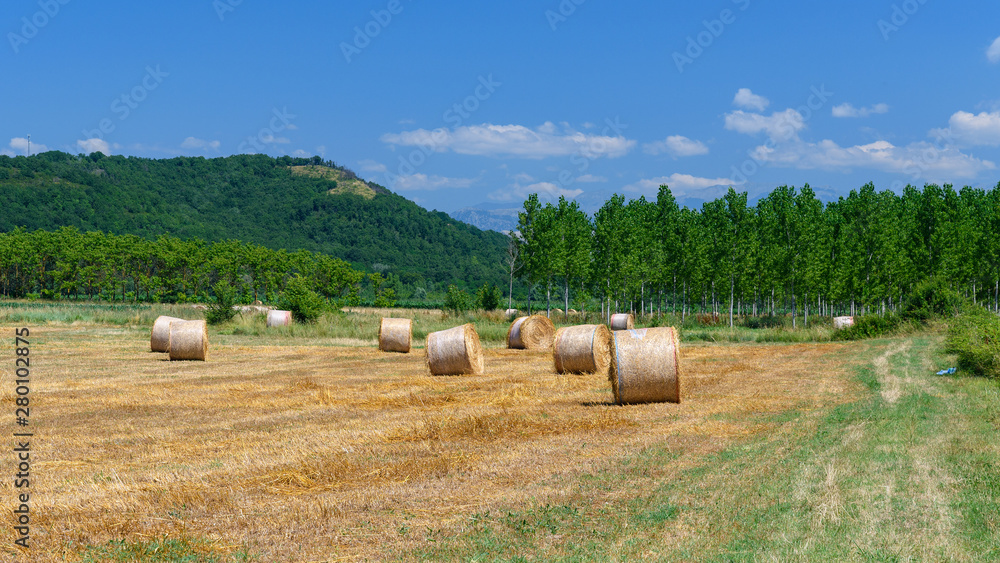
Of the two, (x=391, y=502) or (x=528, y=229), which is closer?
(x=391, y=502)

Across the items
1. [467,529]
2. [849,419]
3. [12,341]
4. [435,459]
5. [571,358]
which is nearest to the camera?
[467,529]

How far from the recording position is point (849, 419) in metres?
12.5

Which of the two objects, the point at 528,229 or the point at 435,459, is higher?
the point at 528,229

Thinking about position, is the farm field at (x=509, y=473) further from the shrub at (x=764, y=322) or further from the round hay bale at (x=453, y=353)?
the shrub at (x=764, y=322)

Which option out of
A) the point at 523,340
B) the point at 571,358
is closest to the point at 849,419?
the point at 571,358

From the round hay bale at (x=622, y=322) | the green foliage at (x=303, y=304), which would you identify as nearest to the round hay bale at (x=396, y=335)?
the green foliage at (x=303, y=304)

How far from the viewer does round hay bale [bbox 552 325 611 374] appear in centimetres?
2142

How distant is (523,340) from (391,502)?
25.3 metres

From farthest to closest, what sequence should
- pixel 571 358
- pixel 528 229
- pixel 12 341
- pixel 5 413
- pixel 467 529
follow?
pixel 528 229 → pixel 12 341 → pixel 571 358 → pixel 5 413 → pixel 467 529

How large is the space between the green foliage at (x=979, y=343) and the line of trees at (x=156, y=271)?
6600 centimetres

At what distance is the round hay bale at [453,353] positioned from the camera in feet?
70.1

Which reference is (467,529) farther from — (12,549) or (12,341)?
(12,341)

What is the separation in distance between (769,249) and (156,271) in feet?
211

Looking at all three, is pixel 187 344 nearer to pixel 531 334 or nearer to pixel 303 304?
pixel 531 334
